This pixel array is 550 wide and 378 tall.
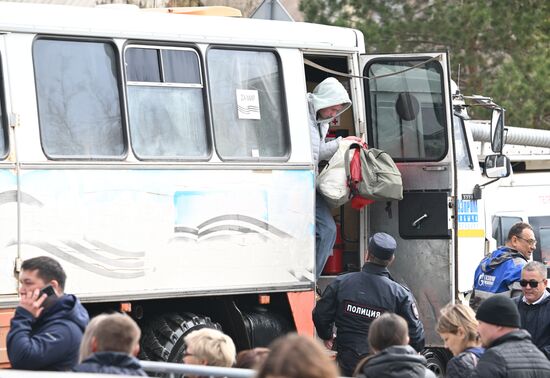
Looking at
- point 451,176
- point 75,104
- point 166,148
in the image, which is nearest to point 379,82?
point 451,176

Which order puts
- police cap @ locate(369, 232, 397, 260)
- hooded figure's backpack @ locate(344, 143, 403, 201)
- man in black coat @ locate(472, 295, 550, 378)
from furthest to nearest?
hooded figure's backpack @ locate(344, 143, 403, 201)
police cap @ locate(369, 232, 397, 260)
man in black coat @ locate(472, 295, 550, 378)

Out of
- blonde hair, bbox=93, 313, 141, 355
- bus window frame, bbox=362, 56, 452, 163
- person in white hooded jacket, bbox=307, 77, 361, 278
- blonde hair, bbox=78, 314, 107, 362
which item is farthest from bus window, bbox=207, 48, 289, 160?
blonde hair, bbox=93, 313, 141, 355

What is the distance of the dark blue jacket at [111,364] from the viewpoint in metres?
5.82

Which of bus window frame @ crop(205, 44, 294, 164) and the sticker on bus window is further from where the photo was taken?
the sticker on bus window

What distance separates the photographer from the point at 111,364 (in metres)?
5.84

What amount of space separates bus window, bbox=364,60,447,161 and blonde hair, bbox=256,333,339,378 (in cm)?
723

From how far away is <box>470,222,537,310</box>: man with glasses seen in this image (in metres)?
10.0

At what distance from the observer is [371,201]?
10.6 metres

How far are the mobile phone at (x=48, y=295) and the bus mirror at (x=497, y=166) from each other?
19.4 feet

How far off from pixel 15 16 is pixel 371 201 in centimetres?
341

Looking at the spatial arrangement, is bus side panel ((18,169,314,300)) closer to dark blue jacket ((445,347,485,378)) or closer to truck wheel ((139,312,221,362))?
truck wheel ((139,312,221,362))

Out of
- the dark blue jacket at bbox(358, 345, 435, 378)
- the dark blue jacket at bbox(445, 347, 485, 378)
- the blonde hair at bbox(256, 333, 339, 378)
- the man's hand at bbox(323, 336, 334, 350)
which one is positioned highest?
the blonde hair at bbox(256, 333, 339, 378)

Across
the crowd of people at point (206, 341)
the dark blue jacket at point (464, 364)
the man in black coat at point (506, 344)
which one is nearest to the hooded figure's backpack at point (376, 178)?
the crowd of people at point (206, 341)

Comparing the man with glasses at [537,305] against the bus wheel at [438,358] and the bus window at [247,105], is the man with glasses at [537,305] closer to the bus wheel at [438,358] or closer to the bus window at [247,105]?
the bus window at [247,105]
